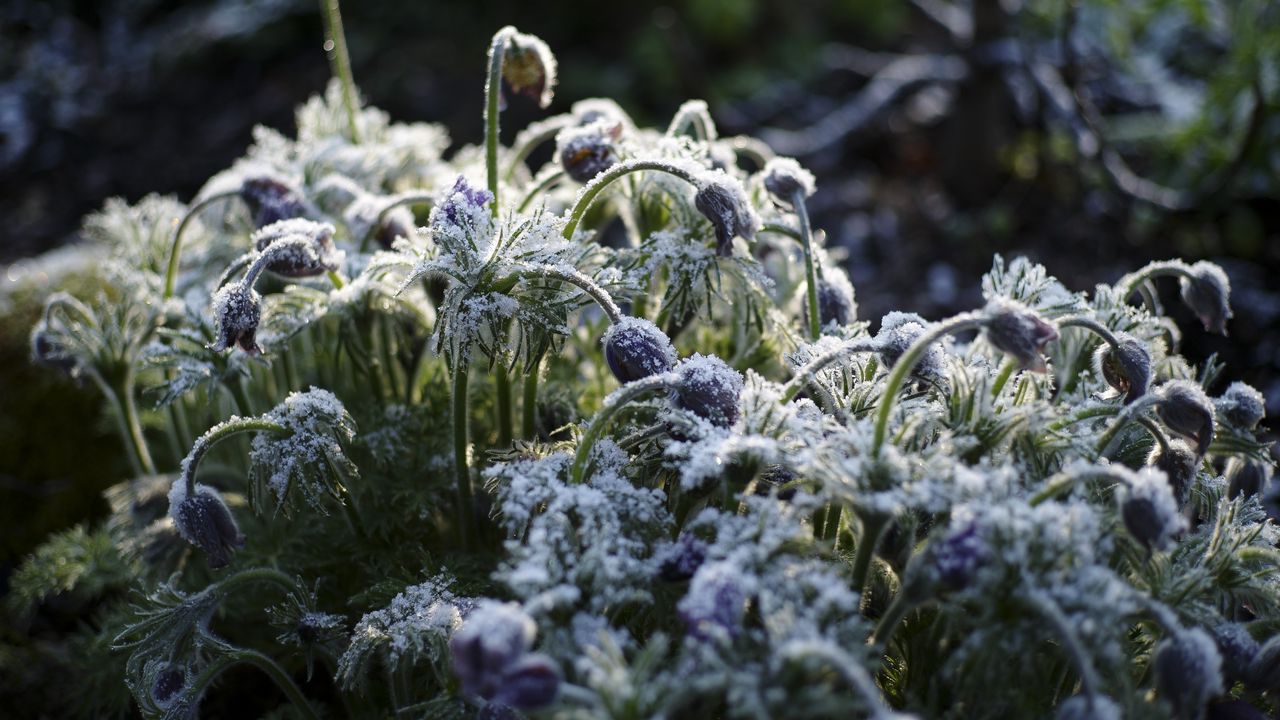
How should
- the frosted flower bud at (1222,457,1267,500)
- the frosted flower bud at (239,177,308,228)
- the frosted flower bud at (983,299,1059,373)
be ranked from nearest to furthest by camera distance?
the frosted flower bud at (983,299,1059,373)
the frosted flower bud at (1222,457,1267,500)
the frosted flower bud at (239,177,308,228)

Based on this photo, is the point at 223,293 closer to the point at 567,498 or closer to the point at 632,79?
the point at 567,498

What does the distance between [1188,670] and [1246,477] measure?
665 millimetres

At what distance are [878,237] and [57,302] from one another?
2.92 meters

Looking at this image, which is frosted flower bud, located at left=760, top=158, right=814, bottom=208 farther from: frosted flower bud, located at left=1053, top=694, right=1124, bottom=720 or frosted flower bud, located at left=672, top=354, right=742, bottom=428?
frosted flower bud, located at left=1053, top=694, right=1124, bottom=720

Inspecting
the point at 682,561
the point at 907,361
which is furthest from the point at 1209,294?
the point at 682,561

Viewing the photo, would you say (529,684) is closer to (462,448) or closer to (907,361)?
(907,361)

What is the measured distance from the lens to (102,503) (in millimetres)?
2684

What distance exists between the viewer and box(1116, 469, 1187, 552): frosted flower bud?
3.77 feet

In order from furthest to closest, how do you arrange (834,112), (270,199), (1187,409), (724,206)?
(834,112) < (270,199) < (724,206) < (1187,409)

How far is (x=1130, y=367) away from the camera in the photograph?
1.45m

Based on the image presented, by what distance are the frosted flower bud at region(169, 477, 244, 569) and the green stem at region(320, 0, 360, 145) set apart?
0.99 metres

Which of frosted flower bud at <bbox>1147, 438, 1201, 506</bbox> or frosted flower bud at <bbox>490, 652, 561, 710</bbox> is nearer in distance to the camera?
frosted flower bud at <bbox>490, 652, 561, 710</bbox>

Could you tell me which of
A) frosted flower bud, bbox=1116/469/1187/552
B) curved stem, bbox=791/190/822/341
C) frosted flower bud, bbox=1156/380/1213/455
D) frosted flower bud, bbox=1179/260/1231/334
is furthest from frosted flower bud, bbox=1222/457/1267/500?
curved stem, bbox=791/190/822/341

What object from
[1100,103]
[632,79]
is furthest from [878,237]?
[632,79]
